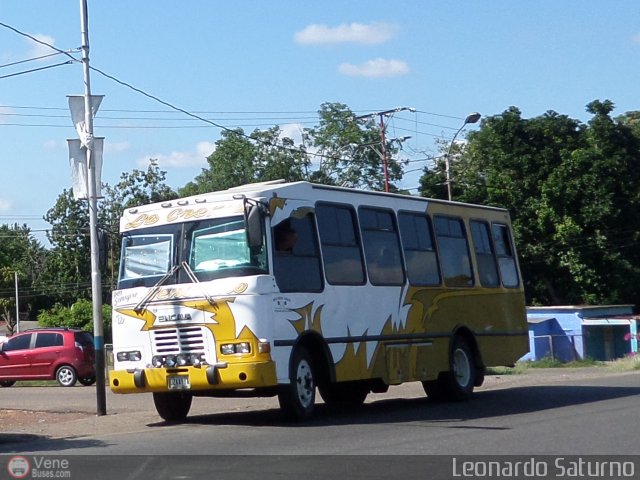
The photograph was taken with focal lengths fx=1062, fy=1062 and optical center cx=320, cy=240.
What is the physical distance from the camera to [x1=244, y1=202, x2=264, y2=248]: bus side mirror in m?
13.6

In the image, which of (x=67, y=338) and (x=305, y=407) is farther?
(x=67, y=338)

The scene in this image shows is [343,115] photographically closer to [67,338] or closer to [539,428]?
[67,338]

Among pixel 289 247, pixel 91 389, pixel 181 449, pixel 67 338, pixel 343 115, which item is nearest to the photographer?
pixel 181 449

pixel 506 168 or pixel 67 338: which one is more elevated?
pixel 506 168

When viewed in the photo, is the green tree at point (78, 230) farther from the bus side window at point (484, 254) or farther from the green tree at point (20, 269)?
Result: the bus side window at point (484, 254)

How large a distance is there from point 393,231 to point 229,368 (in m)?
4.36

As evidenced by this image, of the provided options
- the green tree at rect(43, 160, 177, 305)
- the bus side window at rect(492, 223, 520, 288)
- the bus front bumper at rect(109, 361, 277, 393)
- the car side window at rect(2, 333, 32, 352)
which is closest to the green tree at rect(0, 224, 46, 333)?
the green tree at rect(43, 160, 177, 305)

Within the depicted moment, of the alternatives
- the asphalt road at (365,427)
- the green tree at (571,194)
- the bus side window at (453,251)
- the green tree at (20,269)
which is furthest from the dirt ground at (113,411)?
the green tree at (20,269)

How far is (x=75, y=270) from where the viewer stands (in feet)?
226

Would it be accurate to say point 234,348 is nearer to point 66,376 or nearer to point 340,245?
point 340,245

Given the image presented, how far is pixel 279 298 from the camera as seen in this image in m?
14.0

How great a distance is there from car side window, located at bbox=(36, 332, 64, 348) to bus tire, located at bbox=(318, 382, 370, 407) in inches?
483

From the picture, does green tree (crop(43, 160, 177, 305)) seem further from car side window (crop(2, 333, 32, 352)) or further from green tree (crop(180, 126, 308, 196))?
car side window (crop(2, 333, 32, 352))
